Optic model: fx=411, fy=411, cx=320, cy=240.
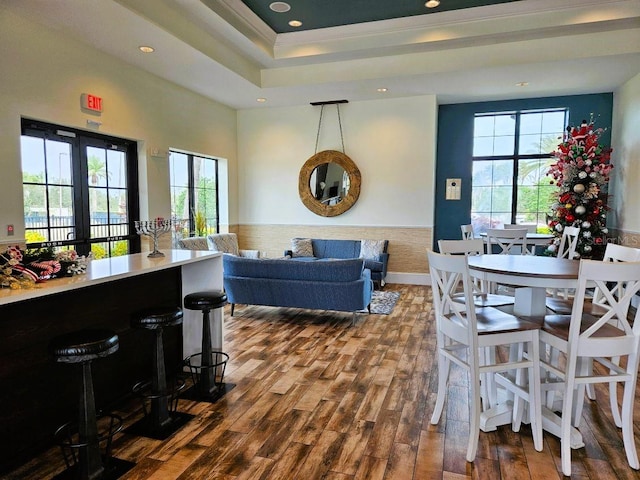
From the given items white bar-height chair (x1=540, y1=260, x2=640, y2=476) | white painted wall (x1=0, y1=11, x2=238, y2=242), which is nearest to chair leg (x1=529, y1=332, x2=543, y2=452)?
white bar-height chair (x1=540, y1=260, x2=640, y2=476)

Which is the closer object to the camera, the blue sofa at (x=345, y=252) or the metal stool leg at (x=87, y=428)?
the metal stool leg at (x=87, y=428)

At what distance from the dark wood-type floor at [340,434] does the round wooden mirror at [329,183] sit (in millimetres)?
3989

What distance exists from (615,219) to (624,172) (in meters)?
0.77

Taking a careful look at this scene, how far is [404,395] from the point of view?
10.1ft

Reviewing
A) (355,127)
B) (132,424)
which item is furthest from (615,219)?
(132,424)

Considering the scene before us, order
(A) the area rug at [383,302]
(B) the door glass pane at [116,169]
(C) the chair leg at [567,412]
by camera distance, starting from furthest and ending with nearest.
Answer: (A) the area rug at [383,302] → (B) the door glass pane at [116,169] → (C) the chair leg at [567,412]

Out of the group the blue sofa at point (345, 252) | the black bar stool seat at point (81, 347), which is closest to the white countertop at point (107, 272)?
the black bar stool seat at point (81, 347)

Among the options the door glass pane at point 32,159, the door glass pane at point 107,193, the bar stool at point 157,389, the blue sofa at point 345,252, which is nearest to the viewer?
the bar stool at point 157,389

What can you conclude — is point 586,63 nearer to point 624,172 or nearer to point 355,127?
point 624,172

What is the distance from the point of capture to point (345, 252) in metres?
7.21

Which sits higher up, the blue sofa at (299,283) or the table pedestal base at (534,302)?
the table pedestal base at (534,302)

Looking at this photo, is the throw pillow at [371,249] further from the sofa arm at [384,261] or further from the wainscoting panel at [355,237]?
the wainscoting panel at [355,237]

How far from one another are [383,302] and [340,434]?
137 inches

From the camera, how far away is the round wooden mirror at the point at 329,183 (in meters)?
7.47
